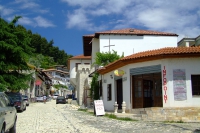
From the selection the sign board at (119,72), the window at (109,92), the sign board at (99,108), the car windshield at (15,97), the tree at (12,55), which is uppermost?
the tree at (12,55)

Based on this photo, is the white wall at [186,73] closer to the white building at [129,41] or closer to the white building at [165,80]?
the white building at [165,80]

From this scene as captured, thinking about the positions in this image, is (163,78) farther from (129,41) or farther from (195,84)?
(129,41)

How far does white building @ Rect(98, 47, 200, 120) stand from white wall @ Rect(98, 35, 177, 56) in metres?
12.1

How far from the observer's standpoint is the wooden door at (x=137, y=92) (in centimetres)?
1668

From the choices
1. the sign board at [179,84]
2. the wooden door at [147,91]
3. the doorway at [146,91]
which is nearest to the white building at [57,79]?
the doorway at [146,91]

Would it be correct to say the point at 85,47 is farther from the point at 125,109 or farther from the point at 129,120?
the point at 129,120

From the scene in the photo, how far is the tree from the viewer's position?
26.0m

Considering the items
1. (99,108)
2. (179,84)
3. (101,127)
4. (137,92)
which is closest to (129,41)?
(137,92)

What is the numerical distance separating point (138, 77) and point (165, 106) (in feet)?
9.93

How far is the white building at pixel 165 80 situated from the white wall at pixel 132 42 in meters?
12.1

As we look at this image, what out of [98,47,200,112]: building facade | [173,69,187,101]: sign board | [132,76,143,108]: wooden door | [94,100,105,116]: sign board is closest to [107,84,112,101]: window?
[98,47,200,112]: building facade

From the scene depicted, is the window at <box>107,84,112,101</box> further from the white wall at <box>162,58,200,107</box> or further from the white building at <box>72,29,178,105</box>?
the white building at <box>72,29,178,105</box>

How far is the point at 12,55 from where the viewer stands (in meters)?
26.9

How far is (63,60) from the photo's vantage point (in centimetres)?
10100
